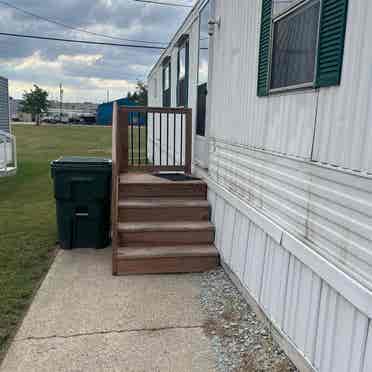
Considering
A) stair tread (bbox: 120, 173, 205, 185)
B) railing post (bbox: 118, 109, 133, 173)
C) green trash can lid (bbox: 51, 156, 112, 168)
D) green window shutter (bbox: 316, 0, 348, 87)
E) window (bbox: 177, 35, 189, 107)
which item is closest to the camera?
green window shutter (bbox: 316, 0, 348, 87)

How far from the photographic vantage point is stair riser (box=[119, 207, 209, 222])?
4.43m

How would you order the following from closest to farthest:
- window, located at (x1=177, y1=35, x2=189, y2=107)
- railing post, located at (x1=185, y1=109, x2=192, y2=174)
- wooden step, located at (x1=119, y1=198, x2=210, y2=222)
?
wooden step, located at (x1=119, y1=198, x2=210, y2=222) → railing post, located at (x1=185, y1=109, x2=192, y2=174) → window, located at (x1=177, y1=35, x2=189, y2=107)

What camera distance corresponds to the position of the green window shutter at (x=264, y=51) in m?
2.99

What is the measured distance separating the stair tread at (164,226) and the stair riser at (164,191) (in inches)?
15.4

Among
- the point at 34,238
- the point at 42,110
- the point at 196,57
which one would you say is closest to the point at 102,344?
the point at 34,238

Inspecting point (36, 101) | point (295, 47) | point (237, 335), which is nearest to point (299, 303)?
point (237, 335)

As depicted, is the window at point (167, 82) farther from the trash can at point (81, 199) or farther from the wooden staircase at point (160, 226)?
the trash can at point (81, 199)

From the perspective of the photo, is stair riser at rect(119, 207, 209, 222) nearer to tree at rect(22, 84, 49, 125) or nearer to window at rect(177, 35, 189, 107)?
window at rect(177, 35, 189, 107)

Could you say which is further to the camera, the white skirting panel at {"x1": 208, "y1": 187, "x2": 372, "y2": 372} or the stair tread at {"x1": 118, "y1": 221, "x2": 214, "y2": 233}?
the stair tread at {"x1": 118, "y1": 221, "x2": 214, "y2": 233}

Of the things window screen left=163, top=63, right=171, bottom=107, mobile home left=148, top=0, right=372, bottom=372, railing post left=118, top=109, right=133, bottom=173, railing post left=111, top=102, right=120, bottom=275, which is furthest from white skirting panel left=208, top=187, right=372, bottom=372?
window screen left=163, top=63, right=171, bottom=107

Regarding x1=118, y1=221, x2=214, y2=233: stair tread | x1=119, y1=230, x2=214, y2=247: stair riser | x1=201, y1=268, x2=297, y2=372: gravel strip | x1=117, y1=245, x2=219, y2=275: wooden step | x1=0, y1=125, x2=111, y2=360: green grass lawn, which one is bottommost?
x1=0, y1=125, x2=111, y2=360: green grass lawn

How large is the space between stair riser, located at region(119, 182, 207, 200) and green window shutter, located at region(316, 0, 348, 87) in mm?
2658

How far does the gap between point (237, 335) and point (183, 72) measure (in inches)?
195

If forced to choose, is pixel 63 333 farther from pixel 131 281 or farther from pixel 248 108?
pixel 248 108
